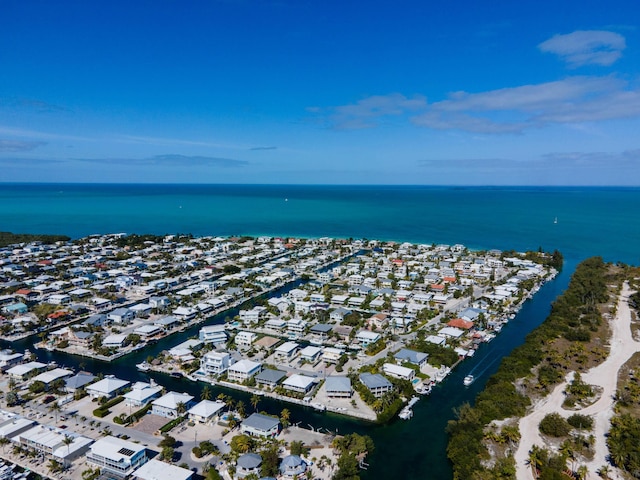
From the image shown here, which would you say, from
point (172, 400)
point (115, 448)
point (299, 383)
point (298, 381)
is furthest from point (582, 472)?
point (115, 448)

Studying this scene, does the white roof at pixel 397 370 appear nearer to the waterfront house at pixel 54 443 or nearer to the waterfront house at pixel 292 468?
the waterfront house at pixel 292 468

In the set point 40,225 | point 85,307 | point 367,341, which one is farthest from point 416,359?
point 40,225

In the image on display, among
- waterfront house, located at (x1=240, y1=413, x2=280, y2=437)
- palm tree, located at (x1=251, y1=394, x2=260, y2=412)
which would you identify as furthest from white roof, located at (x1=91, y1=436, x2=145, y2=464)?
palm tree, located at (x1=251, y1=394, x2=260, y2=412)

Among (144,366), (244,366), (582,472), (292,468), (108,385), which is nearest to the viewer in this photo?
(582,472)

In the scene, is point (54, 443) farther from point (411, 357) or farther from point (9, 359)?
point (411, 357)

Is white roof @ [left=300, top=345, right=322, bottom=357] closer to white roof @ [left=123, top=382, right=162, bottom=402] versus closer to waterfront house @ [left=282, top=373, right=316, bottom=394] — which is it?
waterfront house @ [left=282, top=373, right=316, bottom=394]

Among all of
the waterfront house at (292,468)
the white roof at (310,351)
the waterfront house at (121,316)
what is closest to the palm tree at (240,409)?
the waterfront house at (292,468)

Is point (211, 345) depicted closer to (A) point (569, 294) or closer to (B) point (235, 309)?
(B) point (235, 309)
